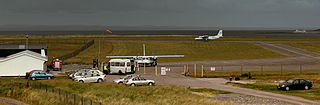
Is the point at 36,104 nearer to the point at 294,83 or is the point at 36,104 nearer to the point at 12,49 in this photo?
the point at 294,83

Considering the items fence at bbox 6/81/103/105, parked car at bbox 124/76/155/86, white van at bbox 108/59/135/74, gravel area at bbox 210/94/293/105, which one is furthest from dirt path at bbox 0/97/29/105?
white van at bbox 108/59/135/74

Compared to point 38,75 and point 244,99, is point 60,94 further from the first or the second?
point 244,99

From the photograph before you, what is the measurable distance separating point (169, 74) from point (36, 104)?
28.4 metres

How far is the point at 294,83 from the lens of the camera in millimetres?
41562

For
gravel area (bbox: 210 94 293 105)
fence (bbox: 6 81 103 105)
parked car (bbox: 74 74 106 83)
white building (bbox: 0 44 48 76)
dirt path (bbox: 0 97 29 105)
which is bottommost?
gravel area (bbox: 210 94 293 105)

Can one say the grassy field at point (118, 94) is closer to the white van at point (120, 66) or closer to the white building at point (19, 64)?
the white building at point (19, 64)

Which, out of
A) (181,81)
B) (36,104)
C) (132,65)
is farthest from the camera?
(132,65)

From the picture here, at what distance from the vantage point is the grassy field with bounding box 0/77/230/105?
30.4 meters

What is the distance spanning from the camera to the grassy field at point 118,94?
3037 cm

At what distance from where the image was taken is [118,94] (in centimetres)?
3512

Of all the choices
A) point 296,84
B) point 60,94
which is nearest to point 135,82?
point 60,94

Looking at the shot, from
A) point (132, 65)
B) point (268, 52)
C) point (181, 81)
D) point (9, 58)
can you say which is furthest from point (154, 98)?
point (268, 52)

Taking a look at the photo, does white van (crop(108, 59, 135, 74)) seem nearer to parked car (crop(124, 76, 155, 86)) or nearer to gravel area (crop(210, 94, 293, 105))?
parked car (crop(124, 76, 155, 86))

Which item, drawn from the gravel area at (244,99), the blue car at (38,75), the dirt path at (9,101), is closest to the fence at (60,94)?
the dirt path at (9,101)
